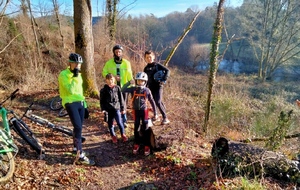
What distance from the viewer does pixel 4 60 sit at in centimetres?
1379

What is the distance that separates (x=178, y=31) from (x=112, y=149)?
112ft

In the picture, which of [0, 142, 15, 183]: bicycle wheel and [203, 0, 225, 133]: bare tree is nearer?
[0, 142, 15, 183]: bicycle wheel

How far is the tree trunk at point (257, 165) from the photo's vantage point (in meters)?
3.72

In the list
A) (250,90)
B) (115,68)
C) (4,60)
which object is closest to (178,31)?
Result: (250,90)

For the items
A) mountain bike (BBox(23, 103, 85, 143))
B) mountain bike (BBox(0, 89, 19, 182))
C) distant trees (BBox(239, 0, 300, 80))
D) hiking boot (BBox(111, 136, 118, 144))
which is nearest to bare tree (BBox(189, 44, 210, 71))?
distant trees (BBox(239, 0, 300, 80))

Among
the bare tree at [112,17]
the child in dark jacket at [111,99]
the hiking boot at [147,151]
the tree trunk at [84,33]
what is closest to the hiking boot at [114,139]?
the child in dark jacket at [111,99]

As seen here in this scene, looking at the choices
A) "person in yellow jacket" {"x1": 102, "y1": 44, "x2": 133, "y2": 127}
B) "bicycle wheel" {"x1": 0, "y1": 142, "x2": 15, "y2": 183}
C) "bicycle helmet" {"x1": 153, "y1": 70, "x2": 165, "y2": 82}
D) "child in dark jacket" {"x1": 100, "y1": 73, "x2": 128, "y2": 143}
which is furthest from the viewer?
"person in yellow jacket" {"x1": 102, "y1": 44, "x2": 133, "y2": 127}

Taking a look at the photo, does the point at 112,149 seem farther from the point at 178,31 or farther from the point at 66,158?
the point at 178,31

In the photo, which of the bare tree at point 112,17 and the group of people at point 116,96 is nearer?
the group of people at point 116,96

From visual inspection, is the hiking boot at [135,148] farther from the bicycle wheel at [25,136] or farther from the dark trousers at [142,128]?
the bicycle wheel at [25,136]

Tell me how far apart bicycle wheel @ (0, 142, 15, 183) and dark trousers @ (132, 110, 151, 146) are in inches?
90.9

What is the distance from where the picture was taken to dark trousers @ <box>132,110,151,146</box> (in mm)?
4755

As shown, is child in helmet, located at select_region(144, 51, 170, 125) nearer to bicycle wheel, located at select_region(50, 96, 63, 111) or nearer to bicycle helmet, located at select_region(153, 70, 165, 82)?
bicycle helmet, located at select_region(153, 70, 165, 82)

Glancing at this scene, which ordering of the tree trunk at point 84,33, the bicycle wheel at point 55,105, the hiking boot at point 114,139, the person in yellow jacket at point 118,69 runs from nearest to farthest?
the hiking boot at point 114,139 → the person in yellow jacket at point 118,69 → the bicycle wheel at point 55,105 → the tree trunk at point 84,33
